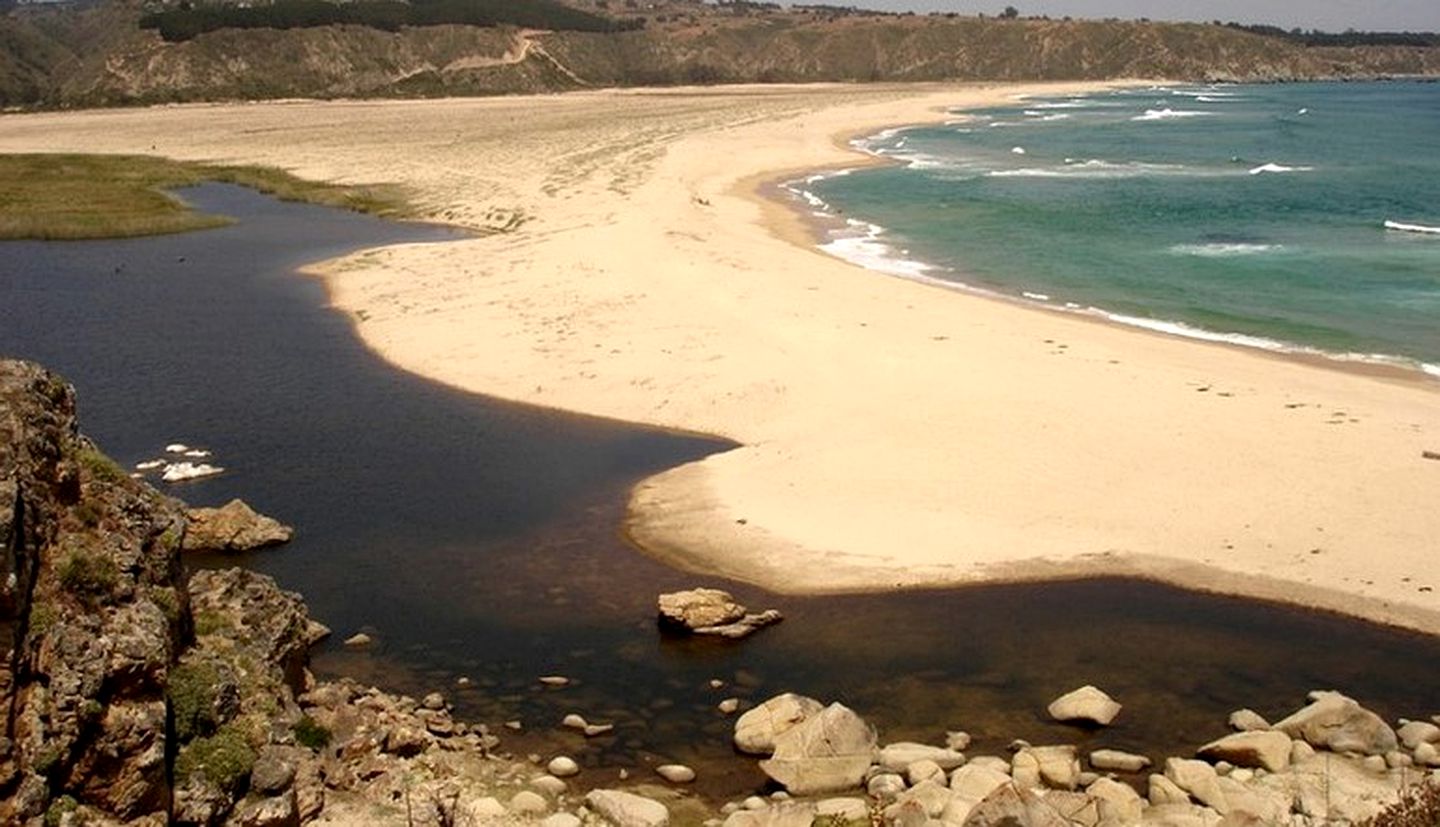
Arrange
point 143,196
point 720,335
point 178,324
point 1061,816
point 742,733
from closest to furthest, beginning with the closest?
point 1061,816 < point 742,733 < point 720,335 < point 178,324 < point 143,196

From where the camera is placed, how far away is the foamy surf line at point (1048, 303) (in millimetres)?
32500

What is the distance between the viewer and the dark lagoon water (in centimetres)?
1639

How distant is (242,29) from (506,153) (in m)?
86.3

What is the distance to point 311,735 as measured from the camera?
46.9ft

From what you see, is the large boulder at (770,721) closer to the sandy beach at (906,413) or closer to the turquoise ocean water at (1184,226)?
the sandy beach at (906,413)

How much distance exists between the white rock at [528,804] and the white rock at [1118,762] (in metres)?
6.23

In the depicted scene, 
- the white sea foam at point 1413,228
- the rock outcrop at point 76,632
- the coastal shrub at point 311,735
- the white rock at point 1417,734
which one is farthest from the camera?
the white sea foam at point 1413,228

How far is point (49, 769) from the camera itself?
426 inches

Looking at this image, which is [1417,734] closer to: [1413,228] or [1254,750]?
[1254,750]

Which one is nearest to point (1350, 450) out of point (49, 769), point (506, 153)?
point (49, 769)

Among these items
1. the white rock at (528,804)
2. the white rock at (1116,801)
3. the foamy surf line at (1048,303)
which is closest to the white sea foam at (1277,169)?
the foamy surf line at (1048,303)

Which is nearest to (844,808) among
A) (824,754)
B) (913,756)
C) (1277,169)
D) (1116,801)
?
(824,754)

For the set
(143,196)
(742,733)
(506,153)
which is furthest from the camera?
(506,153)

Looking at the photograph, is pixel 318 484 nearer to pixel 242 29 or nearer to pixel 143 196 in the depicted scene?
pixel 143 196
